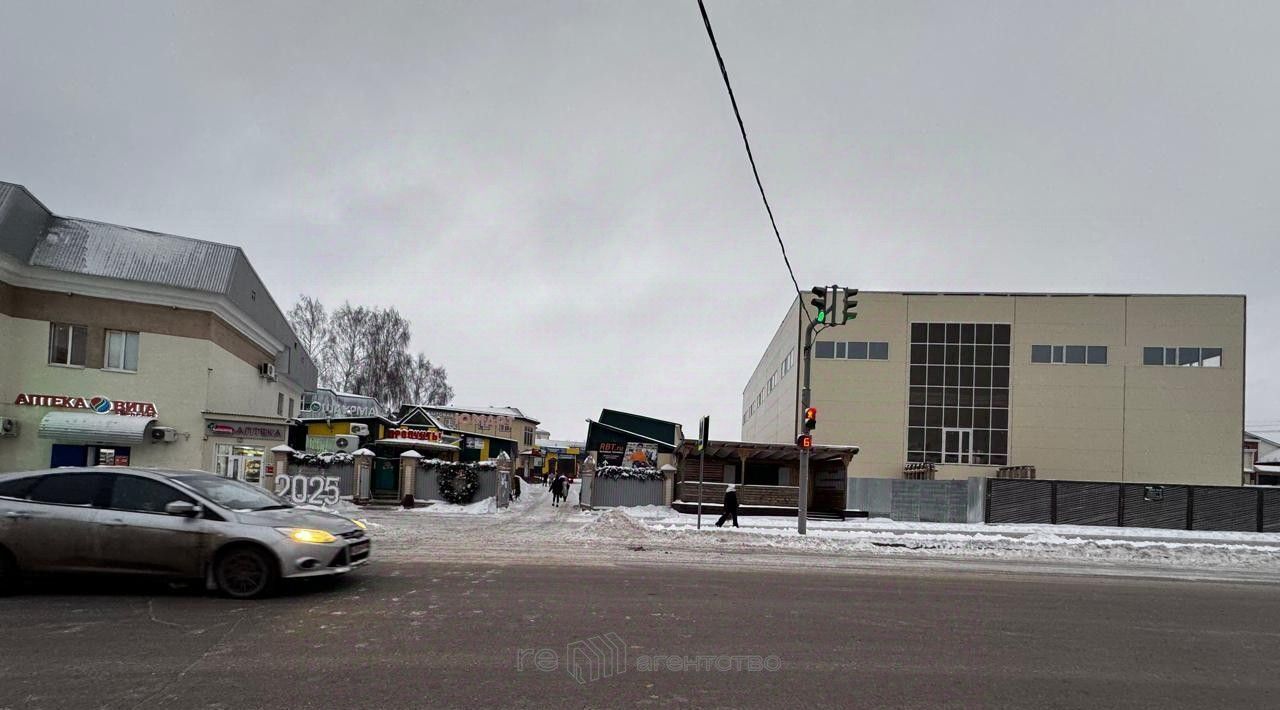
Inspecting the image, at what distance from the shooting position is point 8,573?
8.52 meters

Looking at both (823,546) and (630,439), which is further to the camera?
(630,439)

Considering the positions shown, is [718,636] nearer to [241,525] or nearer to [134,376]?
[241,525]

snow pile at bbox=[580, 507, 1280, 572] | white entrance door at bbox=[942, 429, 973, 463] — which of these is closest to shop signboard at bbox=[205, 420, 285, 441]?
snow pile at bbox=[580, 507, 1280, 572]

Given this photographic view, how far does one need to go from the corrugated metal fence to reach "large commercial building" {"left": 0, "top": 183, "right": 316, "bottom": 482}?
84.9ft

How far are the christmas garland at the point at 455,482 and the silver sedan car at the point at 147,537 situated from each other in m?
19.6

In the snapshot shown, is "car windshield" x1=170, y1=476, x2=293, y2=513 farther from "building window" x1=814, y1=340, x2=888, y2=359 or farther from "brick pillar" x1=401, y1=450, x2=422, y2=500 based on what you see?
"building window" x1=814, y1=340, x2=888, y2=359

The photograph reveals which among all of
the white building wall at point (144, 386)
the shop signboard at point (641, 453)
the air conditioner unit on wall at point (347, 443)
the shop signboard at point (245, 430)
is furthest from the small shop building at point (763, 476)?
the white building wall at point (144, 386)

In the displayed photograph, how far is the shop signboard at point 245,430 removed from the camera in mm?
26984

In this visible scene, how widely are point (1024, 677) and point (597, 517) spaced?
2005 centimetres

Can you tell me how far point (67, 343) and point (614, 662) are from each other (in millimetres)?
26061

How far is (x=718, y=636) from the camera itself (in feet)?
24.1

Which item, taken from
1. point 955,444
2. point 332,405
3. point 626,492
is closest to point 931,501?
point 626,492

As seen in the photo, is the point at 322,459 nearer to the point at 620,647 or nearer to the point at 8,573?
the point at 8,573

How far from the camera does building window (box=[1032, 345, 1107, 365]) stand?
43312 mm
